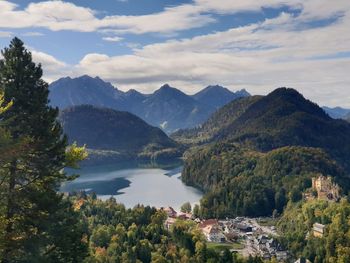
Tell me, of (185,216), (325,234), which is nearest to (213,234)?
(325,234)

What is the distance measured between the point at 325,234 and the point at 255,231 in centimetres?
2423

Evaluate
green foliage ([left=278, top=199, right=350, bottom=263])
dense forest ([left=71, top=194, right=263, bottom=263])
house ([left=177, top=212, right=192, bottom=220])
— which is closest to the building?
green foliage ([left=278, top=199, right=350, bottom=263])

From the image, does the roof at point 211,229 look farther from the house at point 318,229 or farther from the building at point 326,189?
the building at point 326,189

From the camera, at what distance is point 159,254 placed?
238 ft

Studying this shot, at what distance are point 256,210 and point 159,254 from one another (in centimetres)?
8055

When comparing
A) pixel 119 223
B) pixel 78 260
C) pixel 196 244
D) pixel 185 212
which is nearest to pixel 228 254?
pixel 196 244

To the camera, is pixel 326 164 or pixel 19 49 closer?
pixel 19 49

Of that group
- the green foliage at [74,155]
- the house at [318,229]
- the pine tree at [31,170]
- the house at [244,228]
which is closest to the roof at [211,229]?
the house at [244,228]

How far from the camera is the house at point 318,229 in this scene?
316 ft

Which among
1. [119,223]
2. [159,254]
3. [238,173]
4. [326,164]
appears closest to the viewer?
[159,254]

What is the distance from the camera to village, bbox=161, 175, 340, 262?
3701 inches

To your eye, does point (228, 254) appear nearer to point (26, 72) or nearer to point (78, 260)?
point (78, 260)

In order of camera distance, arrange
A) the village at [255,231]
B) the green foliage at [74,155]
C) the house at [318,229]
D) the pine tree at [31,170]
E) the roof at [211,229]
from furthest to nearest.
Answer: the roof at [211,229] → the house at [318,229] → the village at [255,231] → the green foliage at [74,155] → the pine tree at [31,170]

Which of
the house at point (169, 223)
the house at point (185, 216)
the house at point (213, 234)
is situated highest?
the house at point (169, 223)
